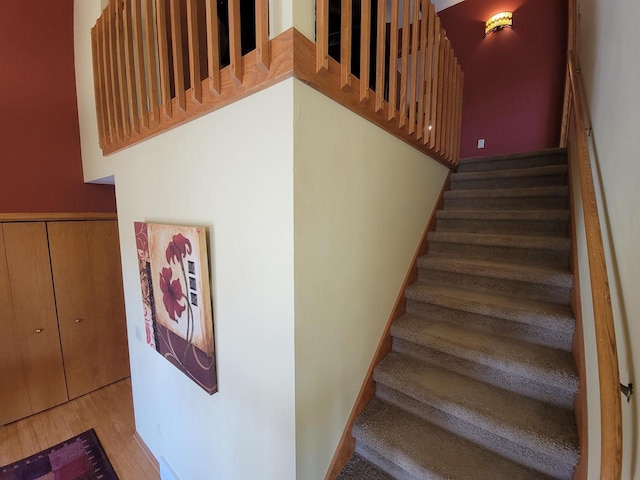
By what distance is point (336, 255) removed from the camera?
126 cm

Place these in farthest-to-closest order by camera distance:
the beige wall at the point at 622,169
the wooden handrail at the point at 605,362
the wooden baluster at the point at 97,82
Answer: the wooden baluster at the point at 97,82, the beige wall at the point at 622,169, the wooden handrail at the point at 605,362

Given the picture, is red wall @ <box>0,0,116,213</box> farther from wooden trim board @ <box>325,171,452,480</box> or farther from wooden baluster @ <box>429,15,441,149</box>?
wooden baluster @ <box>429,15,441,149</box>

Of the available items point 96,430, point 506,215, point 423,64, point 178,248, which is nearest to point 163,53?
point 178,248

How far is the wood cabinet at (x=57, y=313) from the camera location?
7.79 ft

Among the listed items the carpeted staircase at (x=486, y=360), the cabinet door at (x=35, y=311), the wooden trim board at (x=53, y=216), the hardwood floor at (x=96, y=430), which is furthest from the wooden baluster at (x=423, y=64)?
the cabinet door at (x=35, y=311)

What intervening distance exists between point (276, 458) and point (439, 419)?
888 mm

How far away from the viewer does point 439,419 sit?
1487 millimetres

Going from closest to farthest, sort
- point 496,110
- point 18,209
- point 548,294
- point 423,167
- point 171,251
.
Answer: point 171,251
point 548,294
point 423,167
point 18,209
point 496,110

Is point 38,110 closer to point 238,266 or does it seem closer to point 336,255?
point 238,266

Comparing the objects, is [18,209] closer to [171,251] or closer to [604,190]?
[171,251]

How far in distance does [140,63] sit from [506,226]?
280 cm

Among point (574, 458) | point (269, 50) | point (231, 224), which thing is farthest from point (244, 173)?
point (574, 458)

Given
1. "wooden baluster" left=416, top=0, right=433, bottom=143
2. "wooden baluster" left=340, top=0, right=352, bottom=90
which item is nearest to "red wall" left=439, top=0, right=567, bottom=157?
"wooden baluster" left=416, top=0, right=433, bottom=143

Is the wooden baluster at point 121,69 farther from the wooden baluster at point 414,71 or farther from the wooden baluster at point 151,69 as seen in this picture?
the wooden baluster at point 414,71
